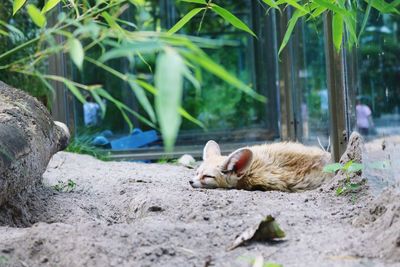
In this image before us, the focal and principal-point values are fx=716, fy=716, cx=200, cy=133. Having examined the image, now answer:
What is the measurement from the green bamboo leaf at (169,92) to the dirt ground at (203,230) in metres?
0.98

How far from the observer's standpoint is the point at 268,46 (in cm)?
722

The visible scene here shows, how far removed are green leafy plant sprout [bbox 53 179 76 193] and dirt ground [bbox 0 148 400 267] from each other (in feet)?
1.16

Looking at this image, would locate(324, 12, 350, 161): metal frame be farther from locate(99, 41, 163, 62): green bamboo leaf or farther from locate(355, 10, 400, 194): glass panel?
locate(99, 41, 163, 62): green bamboo leaf

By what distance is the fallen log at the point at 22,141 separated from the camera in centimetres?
290

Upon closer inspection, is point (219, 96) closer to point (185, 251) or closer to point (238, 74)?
point (238, 74)

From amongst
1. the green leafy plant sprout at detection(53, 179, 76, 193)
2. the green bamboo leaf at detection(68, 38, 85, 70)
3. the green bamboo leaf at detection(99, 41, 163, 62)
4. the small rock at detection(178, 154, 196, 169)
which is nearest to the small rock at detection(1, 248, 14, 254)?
the green bamboo leaf at detection(68, 38, 85, 70)

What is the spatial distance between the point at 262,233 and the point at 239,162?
1974 millimetres

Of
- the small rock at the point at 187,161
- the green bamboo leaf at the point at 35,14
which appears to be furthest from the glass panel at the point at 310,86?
the green bamboo leaf at the point at 35,14

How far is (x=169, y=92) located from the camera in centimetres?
108

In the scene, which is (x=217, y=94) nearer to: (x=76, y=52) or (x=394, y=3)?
(x=394, y=3)

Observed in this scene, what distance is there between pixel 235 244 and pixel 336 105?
2.15m

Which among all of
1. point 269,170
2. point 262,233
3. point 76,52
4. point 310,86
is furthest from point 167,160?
point 76,52

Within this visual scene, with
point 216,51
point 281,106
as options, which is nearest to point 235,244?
point 281,106

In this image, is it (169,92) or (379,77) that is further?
(379,77)
